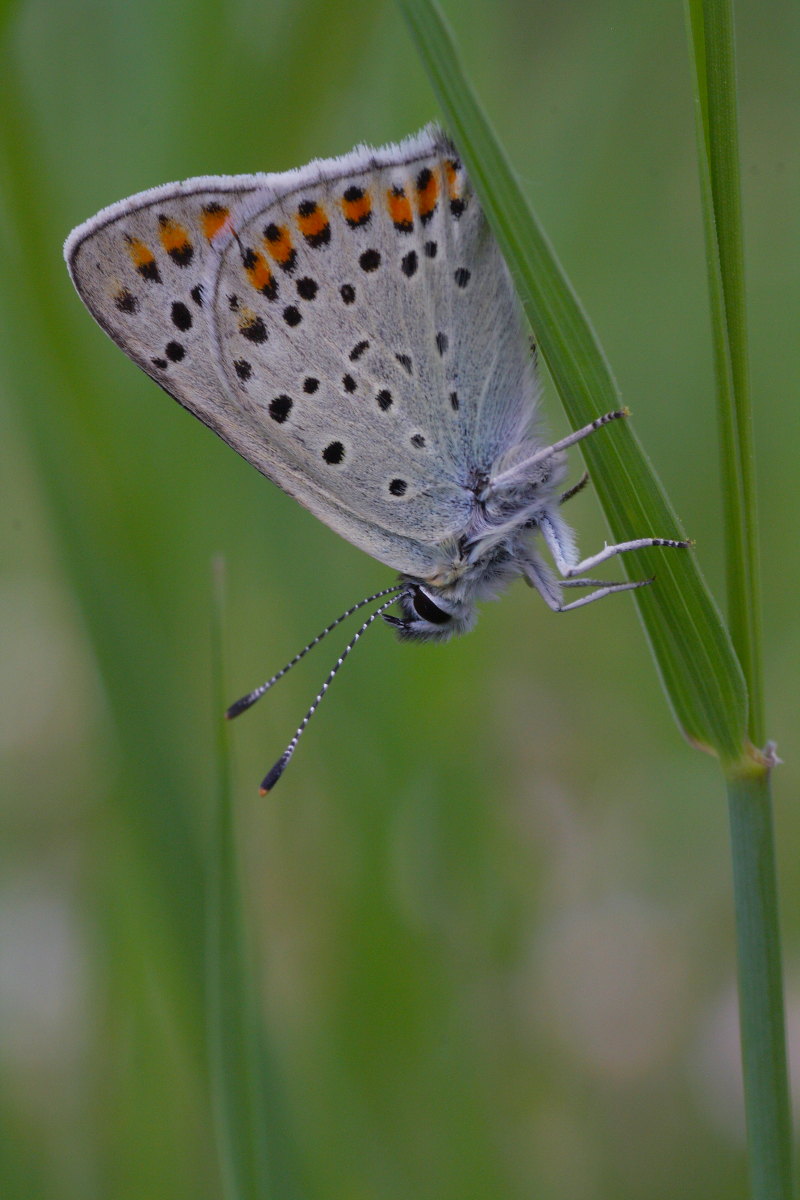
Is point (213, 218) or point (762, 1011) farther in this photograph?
point (213, 218)

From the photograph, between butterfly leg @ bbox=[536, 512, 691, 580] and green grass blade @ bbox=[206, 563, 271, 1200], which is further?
butterfly leg @ bbox=[536, 512, 691, 580]

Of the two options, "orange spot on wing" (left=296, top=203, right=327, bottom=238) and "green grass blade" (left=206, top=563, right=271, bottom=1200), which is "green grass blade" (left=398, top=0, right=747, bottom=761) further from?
"orange spot on wing" (left=296, top=203, right=327, bottom=238)

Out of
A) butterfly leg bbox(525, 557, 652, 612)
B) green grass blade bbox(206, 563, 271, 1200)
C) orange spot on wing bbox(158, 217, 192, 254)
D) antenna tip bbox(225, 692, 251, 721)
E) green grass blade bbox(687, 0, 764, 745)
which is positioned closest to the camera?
green grass blade bbox(687, 0, 764, 745)

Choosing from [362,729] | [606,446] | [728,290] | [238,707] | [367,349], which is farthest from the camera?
[362,729]

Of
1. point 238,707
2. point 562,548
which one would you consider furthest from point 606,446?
point 238,707

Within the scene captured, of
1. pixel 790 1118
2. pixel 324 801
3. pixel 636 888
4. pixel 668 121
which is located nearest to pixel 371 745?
pixel 324 801

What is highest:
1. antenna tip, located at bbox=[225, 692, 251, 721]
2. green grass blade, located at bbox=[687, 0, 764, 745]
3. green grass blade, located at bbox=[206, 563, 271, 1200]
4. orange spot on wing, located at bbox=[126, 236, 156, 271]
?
orange spot on wing, located at bbox=[126, 236, 156, 271]

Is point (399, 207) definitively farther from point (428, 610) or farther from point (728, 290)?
point (728, 290)

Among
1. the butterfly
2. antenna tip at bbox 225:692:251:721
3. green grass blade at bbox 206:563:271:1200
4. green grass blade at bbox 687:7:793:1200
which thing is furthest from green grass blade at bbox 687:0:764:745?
antenna tip at bbox 225:692:251:721
